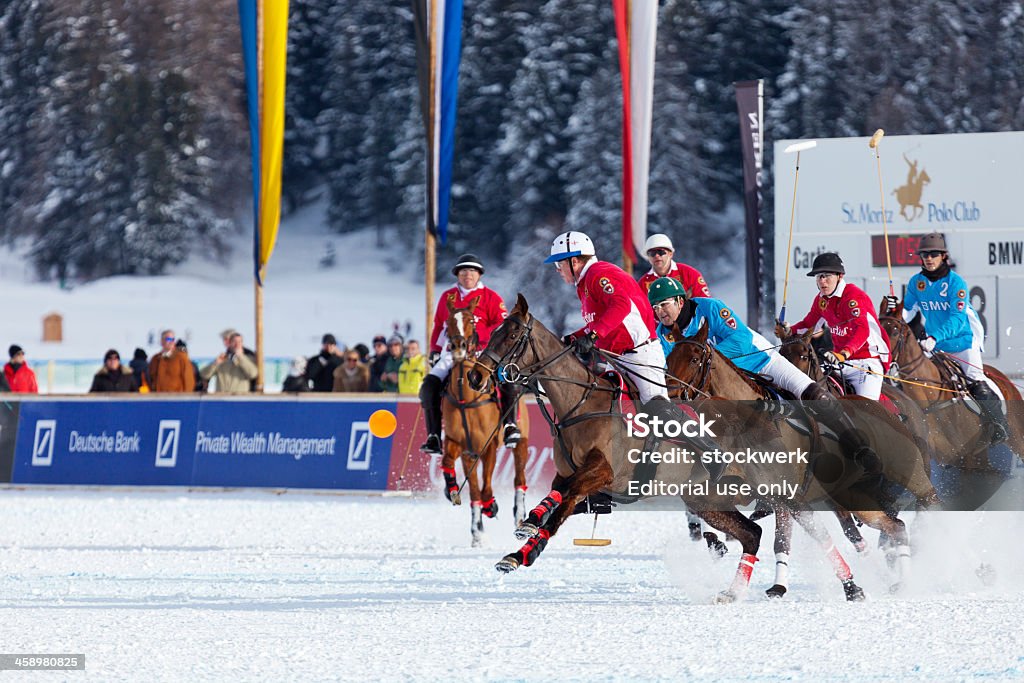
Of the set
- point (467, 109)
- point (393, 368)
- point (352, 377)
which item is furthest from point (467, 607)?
point (467, 109)

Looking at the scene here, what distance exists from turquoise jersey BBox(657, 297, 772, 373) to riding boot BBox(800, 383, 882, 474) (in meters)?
0.41

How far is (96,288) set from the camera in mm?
80875

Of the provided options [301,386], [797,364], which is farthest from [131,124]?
[797,364]

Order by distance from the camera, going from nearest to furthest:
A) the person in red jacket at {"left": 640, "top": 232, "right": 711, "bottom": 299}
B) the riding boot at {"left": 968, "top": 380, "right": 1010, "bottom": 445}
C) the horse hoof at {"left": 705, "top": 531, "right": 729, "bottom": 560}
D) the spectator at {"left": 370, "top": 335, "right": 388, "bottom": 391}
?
the horse hoof at {"left": 705, "top": 531, "right": 729, "bottom": 560}, the person in red jacket at {"left": 640, "top": 232, "right": 711, "bottom": 299}, the riding boot at {"left": 968, "top": 380, "right": 1010, "bottom": 445}, the spectator at {"left": 370, "top": 335, "right": 388, "bottom": 391}

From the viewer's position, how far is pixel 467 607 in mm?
10531

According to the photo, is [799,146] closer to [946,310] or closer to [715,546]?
[946,310]

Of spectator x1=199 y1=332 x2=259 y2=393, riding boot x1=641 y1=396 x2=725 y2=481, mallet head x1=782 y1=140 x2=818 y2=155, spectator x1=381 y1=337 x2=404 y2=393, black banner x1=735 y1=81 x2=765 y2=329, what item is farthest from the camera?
black banner x1=735 y1=81 x2=765 y2=329

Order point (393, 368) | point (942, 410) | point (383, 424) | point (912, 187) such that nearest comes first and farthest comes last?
point (942, 410) < point (383, 424) < point (393, 368) < point (912, 187)

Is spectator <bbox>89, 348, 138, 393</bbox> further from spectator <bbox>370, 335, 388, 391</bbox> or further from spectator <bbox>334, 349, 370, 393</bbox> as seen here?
spectator <bbox>370, 335, 388, 391</bbox>

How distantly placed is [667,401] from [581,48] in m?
72.3

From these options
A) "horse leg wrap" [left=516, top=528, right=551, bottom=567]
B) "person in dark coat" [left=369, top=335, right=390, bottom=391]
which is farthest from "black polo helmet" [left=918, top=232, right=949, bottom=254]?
"person in dark coat" [left=369, top=335, right=390, bottom=391]

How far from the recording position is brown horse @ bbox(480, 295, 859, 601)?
1023 centimetres

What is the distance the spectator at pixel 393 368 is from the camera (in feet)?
71.9

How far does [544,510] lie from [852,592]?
228 cm
